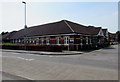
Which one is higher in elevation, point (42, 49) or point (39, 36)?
point (39, 36)

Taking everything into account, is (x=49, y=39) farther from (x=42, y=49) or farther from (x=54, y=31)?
(x=42, y=49)

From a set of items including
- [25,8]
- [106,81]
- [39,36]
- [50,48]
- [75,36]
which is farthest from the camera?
[39,36]

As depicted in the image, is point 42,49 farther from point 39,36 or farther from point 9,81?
point 9,81

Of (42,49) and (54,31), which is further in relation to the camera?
(54,31)

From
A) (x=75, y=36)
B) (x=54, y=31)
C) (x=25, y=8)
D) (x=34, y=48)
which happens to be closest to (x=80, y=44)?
(x=75, y=36)

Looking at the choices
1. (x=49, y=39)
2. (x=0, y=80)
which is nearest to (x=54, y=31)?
(x=49, y=39)

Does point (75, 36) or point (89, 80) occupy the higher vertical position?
point (75, 36)

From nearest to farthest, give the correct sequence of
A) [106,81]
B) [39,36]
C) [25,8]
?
[106,81] → [25,8] → [39,36]

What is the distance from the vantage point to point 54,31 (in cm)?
3197

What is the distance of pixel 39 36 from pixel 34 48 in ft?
21.1

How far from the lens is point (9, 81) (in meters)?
6.52

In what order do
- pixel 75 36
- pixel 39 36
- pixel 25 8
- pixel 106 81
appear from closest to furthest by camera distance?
pixel 106 81
pixel 75 36
pixel 25 8
pixel 39 36

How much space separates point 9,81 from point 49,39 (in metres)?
26.0

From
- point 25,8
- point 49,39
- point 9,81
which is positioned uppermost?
point 25,8
